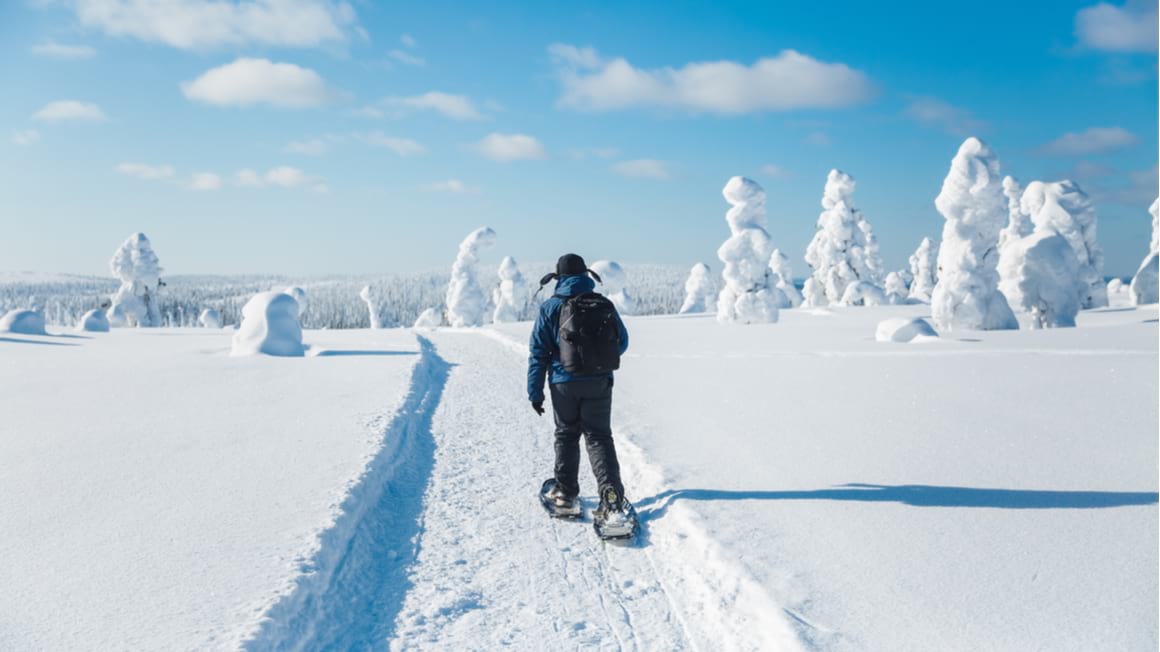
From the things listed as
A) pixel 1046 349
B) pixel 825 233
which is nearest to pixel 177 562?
pixel 1046 349

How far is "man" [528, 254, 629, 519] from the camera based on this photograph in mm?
5098

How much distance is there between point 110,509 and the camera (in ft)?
16.3

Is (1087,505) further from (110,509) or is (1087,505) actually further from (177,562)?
(110,509)

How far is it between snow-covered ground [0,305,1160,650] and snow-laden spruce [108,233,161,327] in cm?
3713

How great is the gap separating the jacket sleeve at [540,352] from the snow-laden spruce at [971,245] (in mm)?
22449

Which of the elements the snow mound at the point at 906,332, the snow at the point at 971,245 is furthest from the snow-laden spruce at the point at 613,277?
the snow mound at the point at 906,332

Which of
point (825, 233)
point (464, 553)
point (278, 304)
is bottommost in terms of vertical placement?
point (464, 553)

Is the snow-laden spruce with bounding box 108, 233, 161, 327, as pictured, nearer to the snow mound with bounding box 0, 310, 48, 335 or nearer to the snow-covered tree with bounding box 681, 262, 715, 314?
the snow mound with bounding box 0, 310, 48, 335

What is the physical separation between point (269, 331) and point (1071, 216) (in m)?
42.7

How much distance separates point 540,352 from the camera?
5.25m

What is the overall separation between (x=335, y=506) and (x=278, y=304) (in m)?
13.2

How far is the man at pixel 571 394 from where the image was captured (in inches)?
201

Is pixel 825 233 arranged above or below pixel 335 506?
above

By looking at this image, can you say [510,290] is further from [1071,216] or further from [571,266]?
[571,266]
